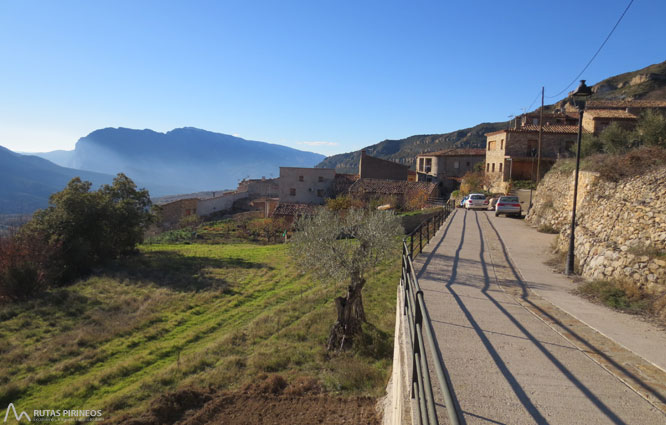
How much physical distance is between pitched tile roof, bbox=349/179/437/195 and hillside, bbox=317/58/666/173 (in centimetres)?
4028

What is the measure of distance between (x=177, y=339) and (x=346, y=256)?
5.75 m

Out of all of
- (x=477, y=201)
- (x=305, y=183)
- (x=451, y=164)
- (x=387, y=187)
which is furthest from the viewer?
(x=451, y=164)

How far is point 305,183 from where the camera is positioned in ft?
162

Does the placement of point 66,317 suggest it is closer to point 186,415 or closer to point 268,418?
point 186,415

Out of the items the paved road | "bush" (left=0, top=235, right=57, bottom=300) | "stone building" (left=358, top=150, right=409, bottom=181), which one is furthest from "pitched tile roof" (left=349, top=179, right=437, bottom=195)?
the paved road

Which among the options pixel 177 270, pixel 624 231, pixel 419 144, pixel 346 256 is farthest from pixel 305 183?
pixel 419 144

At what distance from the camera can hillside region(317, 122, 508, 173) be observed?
101750mm

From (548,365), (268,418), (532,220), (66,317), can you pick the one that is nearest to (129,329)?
(66,317)

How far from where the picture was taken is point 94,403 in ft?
25.3

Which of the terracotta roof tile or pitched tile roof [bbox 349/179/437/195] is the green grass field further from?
the terracotta roof tile

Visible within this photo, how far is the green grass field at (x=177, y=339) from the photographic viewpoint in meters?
8.05

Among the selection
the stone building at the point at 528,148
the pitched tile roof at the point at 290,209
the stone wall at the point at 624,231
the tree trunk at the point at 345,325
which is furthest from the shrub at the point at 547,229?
the stone building at the point at 528,148

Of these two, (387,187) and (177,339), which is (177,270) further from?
(387,187)

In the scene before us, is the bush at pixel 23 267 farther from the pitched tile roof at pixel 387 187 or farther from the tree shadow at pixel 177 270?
the pitched tile roof at pixel 387 187
